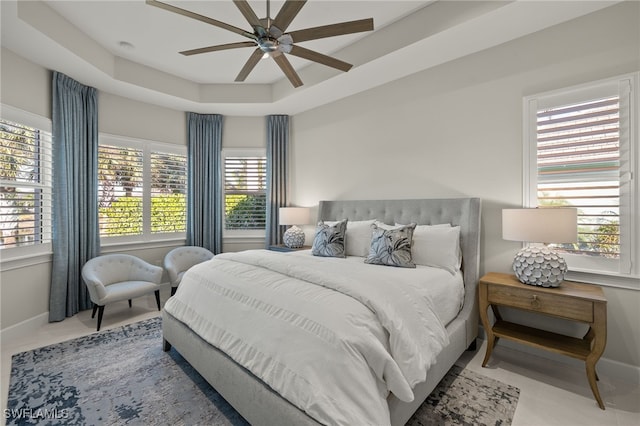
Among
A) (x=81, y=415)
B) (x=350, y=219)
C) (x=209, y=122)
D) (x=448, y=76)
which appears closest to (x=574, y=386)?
(x=350, y=219)

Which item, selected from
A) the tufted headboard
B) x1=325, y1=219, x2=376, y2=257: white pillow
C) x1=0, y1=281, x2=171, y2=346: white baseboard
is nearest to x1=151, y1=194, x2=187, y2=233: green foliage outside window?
x1=0, y1=281, x2=171, y2=346: white baseboard

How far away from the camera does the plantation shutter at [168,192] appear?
4.54m

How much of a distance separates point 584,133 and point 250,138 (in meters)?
4.36

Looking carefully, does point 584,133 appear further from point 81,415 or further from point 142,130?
point 142,130

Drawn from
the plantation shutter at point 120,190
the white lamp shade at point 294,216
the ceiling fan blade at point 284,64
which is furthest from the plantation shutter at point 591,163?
the plantation shutter at point 120,190

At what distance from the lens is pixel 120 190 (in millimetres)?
4188

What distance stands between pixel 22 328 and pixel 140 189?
6.94 feet

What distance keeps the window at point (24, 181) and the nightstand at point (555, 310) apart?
15.1 ft

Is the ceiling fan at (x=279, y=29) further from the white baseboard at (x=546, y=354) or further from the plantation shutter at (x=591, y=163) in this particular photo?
the white baseboard at (x=546, y=354)

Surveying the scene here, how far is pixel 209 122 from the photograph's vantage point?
4883 millimetres

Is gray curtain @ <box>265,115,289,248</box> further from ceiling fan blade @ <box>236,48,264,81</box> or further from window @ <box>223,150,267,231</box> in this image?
ceiling fan blade @ <box>236,48,264,81</box>

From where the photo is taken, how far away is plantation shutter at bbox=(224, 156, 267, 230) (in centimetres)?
509

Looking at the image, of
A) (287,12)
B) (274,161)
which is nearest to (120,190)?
(274,161)

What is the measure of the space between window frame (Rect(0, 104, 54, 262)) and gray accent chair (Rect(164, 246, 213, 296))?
4.12 ft
